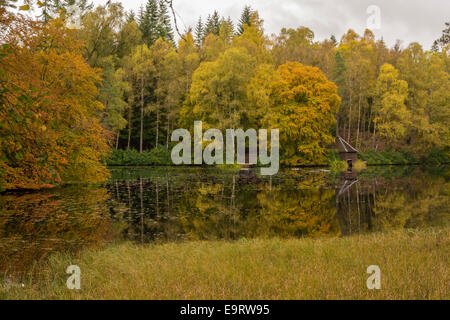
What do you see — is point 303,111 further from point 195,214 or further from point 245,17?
point 245,17

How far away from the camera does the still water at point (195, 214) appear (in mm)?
11078

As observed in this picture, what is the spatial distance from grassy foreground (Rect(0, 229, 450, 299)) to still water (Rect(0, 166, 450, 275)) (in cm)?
201

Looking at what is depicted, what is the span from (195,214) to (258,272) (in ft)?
28.5

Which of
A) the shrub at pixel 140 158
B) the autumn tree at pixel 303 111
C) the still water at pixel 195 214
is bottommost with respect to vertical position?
the still water at pixel 195 214

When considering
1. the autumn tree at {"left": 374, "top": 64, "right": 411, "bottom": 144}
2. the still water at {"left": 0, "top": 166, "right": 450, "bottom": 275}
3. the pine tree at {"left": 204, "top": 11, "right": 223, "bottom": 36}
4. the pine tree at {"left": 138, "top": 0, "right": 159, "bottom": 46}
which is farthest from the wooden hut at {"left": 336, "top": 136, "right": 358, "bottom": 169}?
the pine tree at {"left": 204, "top": 11, "right": 223, "bottom": 36}

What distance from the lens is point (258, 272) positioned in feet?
20.8

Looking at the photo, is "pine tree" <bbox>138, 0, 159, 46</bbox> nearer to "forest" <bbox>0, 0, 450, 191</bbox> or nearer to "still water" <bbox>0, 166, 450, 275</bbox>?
"forest" <bbox>0, 0, 450, 191</bbox>

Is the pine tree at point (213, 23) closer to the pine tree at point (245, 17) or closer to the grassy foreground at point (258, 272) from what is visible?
the pine tree at point (245, 17)

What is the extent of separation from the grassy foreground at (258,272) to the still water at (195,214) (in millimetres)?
2007

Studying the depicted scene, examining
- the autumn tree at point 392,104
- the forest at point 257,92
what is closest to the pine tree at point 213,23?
the forest at point 257,92

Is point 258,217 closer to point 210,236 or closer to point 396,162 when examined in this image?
point 210,236

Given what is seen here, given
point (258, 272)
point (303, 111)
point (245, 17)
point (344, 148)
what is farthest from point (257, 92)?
point (245, 17)

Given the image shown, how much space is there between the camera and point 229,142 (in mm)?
40812

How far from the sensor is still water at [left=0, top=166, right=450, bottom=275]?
36.3ft
